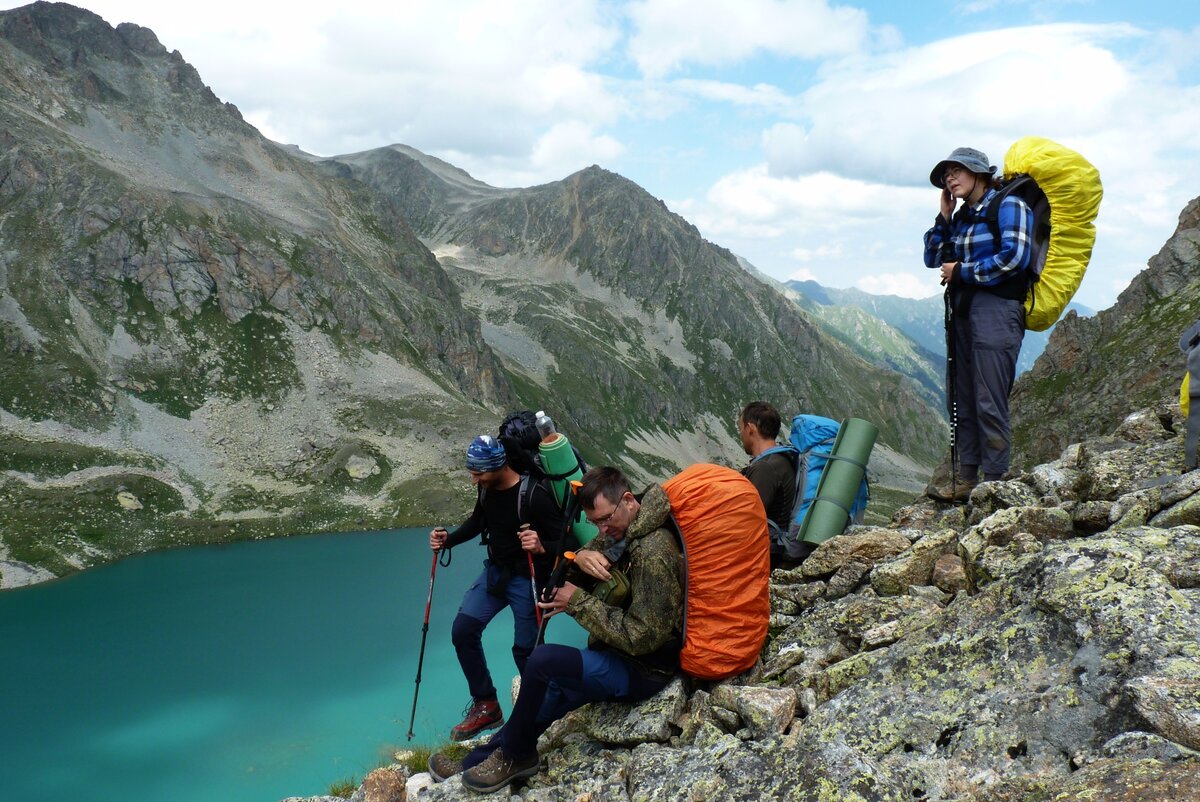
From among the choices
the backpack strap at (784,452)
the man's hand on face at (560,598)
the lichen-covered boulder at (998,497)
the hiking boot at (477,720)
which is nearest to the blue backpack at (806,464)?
the backpack strap at (784,452)

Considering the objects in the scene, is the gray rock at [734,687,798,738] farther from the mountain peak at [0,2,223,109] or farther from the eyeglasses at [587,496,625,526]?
the mountain peak at [0,2,223,109]

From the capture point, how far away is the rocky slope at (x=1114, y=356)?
132 ft

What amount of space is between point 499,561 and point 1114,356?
58272mm

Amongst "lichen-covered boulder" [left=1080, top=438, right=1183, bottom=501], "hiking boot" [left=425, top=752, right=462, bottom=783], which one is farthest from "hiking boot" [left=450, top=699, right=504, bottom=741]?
"lichen-covered boulder" [left=1080, top=438, right=1183, bottom=501]

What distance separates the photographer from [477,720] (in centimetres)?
978

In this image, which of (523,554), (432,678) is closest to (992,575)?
(523,554)

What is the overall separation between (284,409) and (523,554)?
293ft

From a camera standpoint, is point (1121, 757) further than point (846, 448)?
No

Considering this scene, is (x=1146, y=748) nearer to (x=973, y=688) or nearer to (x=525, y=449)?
(x=973, y=688)

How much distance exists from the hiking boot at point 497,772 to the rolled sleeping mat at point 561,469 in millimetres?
2884

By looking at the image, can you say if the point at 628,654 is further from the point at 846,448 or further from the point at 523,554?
the point at 846,448

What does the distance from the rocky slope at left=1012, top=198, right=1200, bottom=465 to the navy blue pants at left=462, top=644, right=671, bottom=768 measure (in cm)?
3693

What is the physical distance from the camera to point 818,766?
5.25m

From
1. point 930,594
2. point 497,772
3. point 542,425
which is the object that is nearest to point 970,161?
point 930,594
